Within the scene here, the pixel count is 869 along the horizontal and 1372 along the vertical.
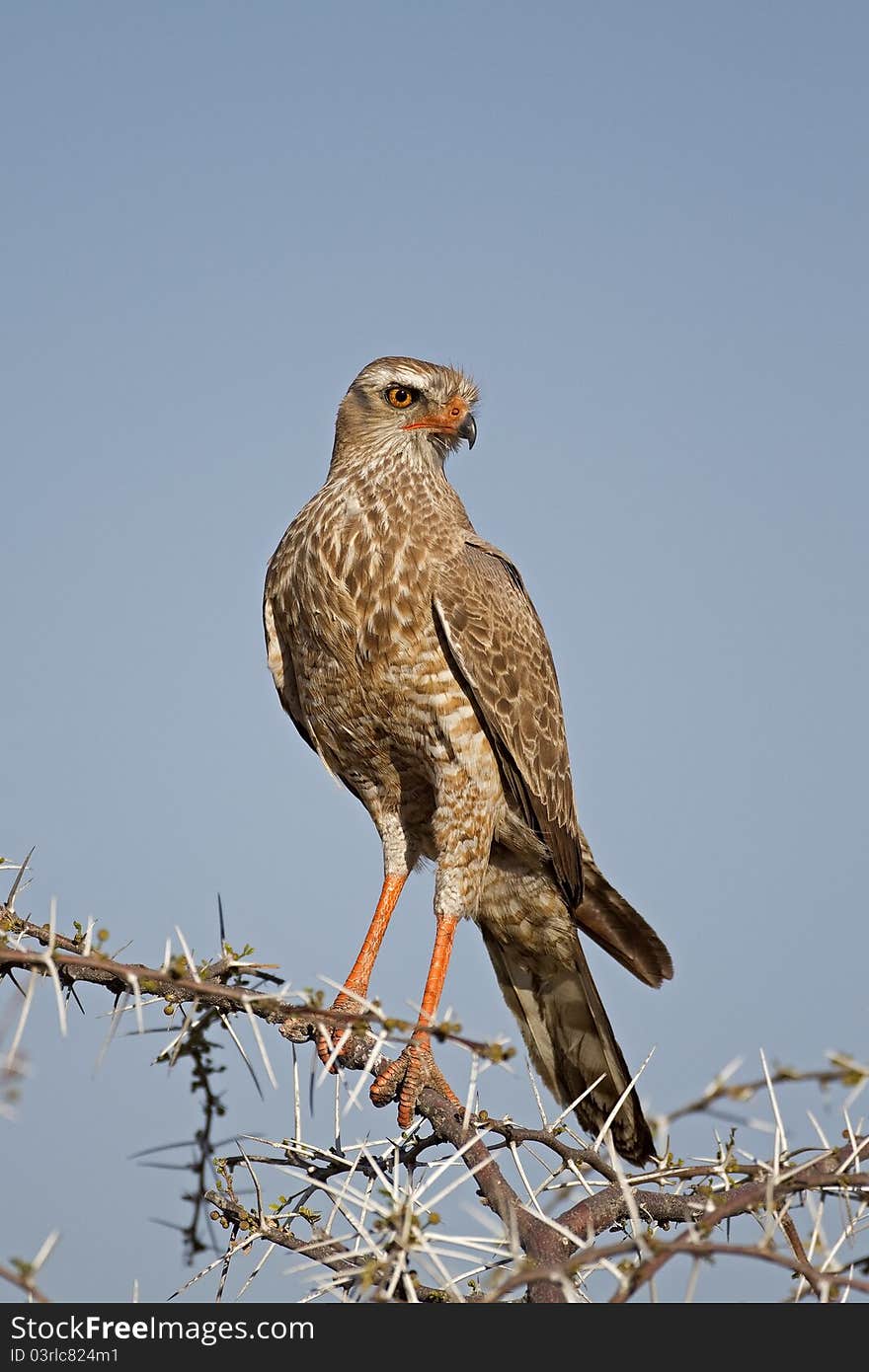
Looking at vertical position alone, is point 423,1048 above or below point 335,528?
below

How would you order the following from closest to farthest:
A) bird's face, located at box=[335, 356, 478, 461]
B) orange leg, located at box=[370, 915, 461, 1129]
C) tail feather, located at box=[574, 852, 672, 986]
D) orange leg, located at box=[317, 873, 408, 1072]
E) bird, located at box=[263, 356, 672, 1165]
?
orange leg, located at box=[370, 915, 461, 1129] → bird, located at box=[263, 356, 672, 1165] → tail feather, located at box=[574, 852, 672, 986] → orange leg, located at box=[317, 873, 408, 1072] → bird's face, located at box=[335, 356, 478, 461]

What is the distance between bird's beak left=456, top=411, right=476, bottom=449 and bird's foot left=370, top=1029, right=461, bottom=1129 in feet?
9.08

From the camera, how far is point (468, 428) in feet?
19.7

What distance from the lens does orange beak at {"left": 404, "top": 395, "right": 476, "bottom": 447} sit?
19.5 ft

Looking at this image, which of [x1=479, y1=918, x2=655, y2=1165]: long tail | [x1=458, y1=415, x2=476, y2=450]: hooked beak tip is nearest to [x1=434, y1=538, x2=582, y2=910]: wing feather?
[x1=479, y1=918, x2=655, y2=1165]: long tail

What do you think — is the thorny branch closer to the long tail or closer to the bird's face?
the long tail

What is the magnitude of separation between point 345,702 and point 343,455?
4.61 feet

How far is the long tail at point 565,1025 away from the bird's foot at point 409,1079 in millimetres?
657

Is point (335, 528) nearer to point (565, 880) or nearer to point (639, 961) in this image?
point (565, 880)

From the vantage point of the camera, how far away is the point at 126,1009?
3.15 metres

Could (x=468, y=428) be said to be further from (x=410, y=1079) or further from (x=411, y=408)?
(x=410, y=1079)

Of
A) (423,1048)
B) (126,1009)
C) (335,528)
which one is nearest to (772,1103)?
(126,1009)

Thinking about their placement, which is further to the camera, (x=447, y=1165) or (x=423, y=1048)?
(x=423, y=1048)
